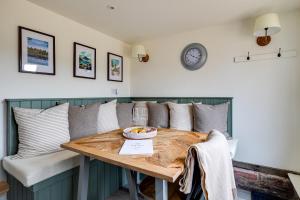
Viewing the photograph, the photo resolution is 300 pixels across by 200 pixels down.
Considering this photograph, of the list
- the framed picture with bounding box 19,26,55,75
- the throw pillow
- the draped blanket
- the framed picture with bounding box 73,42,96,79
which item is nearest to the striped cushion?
the framed picture with bounding box 19,26,55,75

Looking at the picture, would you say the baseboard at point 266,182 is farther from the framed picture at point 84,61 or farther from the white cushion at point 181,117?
the framed picture at point 84,61

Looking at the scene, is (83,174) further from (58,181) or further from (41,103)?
(41,103)

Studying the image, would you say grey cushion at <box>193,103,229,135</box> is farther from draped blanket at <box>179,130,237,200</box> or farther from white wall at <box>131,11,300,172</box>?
draped blanket at <box>179,130,237,200</box>

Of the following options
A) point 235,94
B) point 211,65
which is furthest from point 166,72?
point 235,94

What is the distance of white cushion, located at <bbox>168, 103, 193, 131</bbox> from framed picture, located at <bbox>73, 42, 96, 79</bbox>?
4.34 feet

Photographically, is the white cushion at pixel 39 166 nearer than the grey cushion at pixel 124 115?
Yes

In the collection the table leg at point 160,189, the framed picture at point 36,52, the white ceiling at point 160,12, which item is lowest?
the table leg at point 160,189

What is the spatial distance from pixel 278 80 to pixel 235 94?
0.51 metres

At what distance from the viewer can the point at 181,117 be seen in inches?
93.8

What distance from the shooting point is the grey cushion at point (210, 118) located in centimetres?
221

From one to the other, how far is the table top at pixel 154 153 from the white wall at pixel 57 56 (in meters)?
1.06

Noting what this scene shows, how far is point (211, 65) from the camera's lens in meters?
2.57

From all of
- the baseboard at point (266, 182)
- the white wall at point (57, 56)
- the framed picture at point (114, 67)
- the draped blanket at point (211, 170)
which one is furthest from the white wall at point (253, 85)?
the draped blanket at point (211, 170)

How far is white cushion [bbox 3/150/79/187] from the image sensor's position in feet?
4.30
